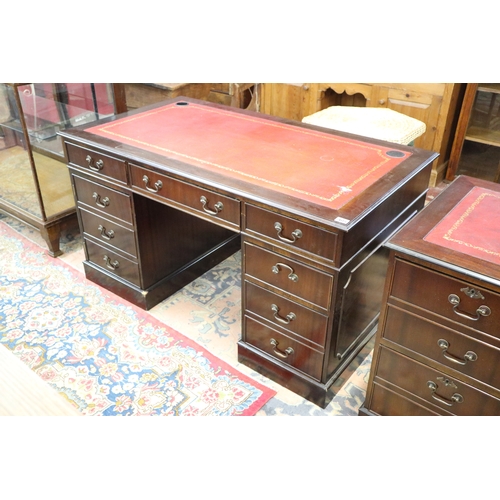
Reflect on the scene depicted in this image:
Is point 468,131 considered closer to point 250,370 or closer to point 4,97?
point 250,370

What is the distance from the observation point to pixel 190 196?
181 cm

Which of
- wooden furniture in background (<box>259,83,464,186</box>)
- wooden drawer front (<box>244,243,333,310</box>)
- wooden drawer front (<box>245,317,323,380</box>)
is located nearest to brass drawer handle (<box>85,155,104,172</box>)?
wooden drawer front (<box>244,243,333,310</box>)

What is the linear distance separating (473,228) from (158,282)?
1436 mm

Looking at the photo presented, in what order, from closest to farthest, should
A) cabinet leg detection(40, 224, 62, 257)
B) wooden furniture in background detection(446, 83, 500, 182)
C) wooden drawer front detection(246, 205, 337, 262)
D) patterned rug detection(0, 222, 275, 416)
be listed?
wooden drawer front detection(246, 205, 337, 262) < patterned rug detection(0, 222, 275, 416) < cabinet leg detection(40, 224, 62, 257) < wooden furniture in background detection(446, 83, 500, 182)

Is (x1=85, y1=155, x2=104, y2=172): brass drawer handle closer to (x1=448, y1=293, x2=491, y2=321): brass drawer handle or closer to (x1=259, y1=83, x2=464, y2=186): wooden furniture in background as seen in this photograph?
(x1=448, y1=293, x2=491, y2=321): brass drawer handle

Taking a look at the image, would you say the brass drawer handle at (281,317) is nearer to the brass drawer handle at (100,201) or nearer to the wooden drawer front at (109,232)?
the wooden drawer front at (109,232)

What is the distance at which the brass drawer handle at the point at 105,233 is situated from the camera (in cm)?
229

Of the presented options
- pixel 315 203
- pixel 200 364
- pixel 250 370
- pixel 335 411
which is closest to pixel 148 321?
pixel 200 364

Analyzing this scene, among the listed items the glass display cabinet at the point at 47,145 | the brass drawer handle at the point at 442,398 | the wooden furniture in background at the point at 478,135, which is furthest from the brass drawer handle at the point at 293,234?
the wooden furniture in background at the point at 478,135

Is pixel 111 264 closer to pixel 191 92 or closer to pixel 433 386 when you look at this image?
pixel 433 386

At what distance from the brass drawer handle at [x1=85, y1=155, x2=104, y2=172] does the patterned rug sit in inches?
26.0

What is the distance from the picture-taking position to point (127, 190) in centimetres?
207

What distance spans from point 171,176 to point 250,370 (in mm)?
830

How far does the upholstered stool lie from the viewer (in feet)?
9.02
